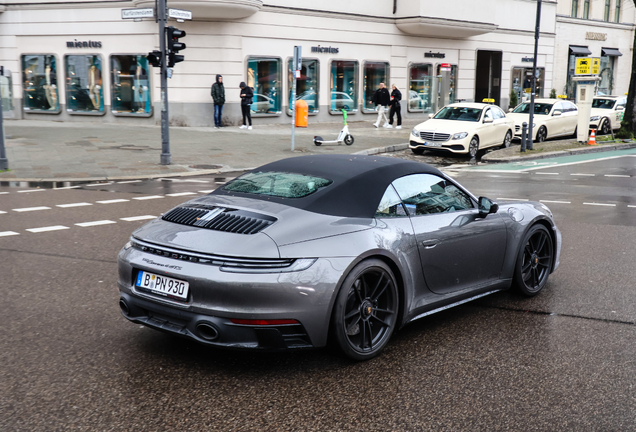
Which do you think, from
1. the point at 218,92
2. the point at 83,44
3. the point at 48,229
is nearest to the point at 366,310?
the point at 48,229

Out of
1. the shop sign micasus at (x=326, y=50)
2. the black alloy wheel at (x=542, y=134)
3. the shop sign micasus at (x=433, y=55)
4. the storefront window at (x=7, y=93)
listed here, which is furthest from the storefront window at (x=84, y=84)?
the black alloy wheel at (x=542, y=134)

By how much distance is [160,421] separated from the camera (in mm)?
3592

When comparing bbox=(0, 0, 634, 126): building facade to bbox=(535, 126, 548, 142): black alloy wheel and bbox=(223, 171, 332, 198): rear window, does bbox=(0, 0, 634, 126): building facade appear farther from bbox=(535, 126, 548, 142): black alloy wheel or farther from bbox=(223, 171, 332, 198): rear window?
bbox=(223, 171, 332, 198): rear window

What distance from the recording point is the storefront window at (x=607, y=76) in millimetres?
48125

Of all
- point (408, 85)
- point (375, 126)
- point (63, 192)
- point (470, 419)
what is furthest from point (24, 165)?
point (408, 85)

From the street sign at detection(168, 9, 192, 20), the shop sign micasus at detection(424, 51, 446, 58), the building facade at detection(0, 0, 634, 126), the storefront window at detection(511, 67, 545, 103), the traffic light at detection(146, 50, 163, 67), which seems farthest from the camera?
the storefront window at detection(511, 67, 545, 103)

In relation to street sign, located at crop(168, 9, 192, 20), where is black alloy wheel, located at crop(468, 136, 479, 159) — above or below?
below

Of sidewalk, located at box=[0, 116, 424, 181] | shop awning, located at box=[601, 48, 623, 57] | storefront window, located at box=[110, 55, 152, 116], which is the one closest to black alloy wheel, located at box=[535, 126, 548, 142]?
sidewalk, located at box=[0, 116, 424, 181]

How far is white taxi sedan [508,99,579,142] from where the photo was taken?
78.2 ft

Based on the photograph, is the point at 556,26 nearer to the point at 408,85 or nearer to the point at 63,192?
the point at 408,85

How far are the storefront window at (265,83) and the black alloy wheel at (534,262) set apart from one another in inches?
893

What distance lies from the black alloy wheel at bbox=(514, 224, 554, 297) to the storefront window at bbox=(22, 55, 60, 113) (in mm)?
26113

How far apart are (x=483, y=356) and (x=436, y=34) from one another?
31675mm

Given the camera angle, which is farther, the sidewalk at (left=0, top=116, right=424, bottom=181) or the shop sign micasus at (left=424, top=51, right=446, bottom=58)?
the shop sign micasus at (left=424, top=51, right=446, bottom=58)
